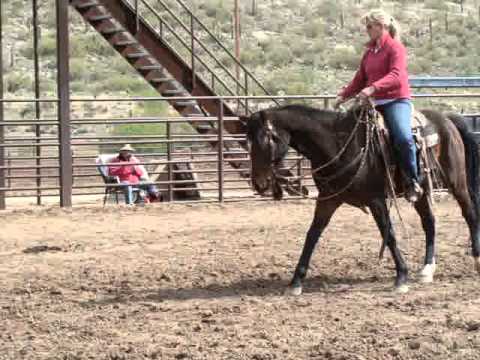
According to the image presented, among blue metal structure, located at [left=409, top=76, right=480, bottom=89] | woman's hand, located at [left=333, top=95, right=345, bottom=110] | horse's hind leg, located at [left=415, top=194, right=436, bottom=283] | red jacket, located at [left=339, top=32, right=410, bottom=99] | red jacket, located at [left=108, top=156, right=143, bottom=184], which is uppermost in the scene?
blue metal structure, located at [left=409, top=76, right=480, bottom=89]

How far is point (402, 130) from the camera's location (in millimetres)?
8211

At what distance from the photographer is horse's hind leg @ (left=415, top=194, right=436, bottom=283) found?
28.0 ft

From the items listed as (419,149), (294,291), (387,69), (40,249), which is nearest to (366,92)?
(387,69)

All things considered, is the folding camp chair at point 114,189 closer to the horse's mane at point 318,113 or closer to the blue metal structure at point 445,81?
the horse's mane at point 318,113

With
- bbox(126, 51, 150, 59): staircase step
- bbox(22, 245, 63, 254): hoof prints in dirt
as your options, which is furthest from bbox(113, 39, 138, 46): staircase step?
bbox(22, 245, 63, 254): hoof prints in dirt

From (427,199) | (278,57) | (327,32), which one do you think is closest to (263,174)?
(427,199)

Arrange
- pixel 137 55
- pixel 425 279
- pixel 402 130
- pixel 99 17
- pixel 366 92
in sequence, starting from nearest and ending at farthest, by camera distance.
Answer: pixel 366 92
pixel 402 130
pixel 425 279
pixel 99 17
pixel 137 55

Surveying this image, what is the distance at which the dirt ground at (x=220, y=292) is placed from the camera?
6246mm

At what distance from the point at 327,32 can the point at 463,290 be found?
38.1m

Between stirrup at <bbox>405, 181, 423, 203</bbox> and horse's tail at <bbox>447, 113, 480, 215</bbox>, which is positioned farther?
horse's tail at <bbox>447, 113, 480, 215</bbox>

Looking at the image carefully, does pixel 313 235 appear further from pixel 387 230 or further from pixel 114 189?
pixel 114 189

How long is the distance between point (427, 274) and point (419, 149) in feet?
3.38

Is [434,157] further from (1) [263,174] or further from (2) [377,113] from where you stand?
(1) [263,174]

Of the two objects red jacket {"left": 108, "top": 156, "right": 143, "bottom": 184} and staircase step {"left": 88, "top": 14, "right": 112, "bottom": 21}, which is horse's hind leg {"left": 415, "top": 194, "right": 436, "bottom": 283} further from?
staircase step {"left": 88, "top": 14, "right": 112, "bottom": 21}
